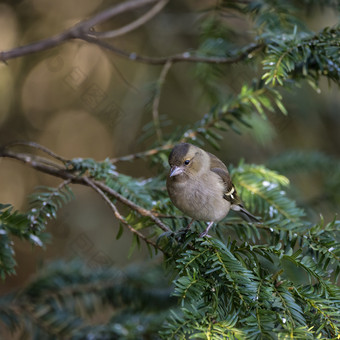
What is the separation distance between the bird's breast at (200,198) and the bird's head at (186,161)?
47mm

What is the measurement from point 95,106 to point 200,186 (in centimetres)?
192

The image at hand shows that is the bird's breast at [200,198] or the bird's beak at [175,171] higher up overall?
the bird's beak at [175,171]

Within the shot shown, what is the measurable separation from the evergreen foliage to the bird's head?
4.6 inches

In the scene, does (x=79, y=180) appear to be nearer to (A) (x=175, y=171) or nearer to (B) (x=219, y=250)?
(A) (x=175, y=171)

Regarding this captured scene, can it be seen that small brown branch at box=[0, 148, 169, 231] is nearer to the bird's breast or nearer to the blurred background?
the bird's breast

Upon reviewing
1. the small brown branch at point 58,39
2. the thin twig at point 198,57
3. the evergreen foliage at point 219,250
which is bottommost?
the evergreen foliage at point 219,250

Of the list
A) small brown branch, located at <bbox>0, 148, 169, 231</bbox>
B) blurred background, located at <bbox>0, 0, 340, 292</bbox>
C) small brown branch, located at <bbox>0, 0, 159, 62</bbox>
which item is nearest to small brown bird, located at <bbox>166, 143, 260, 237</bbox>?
small brown branch, located at <bbox>0, 148, 169, 231</bbox>

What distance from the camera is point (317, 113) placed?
3861 millimetres

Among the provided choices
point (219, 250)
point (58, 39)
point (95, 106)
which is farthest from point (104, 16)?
point (95, 106)

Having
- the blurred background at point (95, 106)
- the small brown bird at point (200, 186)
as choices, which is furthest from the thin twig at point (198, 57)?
the blurred background at point (95, 106)

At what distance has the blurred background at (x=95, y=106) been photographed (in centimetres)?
358

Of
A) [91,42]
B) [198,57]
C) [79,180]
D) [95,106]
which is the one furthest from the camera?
[95,106]

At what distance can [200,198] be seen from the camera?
2.10 metres

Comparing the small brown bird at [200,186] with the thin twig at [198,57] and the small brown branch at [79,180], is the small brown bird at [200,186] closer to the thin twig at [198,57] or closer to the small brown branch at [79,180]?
the small brown branch at [79,180]
